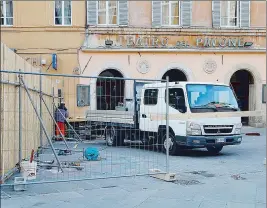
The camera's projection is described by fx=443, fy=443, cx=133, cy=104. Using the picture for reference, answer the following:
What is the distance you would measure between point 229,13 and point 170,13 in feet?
11.0

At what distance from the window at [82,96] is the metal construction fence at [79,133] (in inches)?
3.5

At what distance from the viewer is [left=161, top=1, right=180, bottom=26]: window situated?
78.5 ft

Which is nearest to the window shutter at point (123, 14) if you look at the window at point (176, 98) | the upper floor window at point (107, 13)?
the upper floor window at point (107, 13)

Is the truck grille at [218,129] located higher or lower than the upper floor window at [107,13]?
lower

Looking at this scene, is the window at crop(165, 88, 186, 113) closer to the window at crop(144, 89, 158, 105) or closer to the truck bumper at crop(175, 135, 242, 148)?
the window at crop(144, 89, 158, 105)

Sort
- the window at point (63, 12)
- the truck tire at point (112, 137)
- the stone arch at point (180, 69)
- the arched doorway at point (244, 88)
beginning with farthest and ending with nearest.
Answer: the arched doorway at point (244, 88) < the stone arch at point (180, 69) < the window at point (63, 12) < the truck tire at point (112, 137)

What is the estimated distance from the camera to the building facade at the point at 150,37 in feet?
74.5

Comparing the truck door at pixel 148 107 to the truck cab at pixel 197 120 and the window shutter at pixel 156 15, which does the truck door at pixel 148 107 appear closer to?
the truck cab at pixel 197 120

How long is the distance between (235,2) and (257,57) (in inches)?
130

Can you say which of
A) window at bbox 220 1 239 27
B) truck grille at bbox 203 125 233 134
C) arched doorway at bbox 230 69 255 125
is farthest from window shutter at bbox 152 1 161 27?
truck grille at bbox 203 125 233 134

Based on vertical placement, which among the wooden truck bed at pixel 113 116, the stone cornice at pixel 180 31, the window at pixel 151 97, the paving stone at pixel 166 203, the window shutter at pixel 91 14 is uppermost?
the window shutter at pixel 91 14

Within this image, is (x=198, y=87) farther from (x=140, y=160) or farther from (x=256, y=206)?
(x=256, y=206)

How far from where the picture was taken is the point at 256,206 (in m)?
7.39

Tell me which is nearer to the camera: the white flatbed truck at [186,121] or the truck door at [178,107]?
the white flatbed truck at [186,121]
